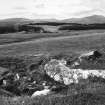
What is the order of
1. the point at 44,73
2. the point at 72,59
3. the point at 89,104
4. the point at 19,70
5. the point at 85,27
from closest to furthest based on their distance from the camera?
the point at 89,104, the point at 44,73, the point at 19,70, the point at 72,59, the point at 85,27

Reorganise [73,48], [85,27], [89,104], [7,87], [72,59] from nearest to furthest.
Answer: [89,104] → [7,87] → [72,59] → [73,48] → [85,27]

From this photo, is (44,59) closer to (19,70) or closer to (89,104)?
(19,70)

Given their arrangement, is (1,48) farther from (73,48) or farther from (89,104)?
(89,104)

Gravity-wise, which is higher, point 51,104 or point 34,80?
point 51,104

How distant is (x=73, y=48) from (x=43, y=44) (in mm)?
4459

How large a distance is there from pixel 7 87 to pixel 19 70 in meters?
3.71

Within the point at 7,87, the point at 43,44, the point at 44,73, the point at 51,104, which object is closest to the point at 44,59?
the point at 44,73

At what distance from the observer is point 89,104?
30.0 feet

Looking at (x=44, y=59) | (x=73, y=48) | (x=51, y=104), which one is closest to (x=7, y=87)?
(x=44, y=59)

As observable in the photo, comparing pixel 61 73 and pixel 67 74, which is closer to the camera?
pixel 67 74

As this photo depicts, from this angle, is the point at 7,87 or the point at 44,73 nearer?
the point at 7,87

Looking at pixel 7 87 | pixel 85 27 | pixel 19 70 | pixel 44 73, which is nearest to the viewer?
pixel 7 87

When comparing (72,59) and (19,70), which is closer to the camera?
(19,70)

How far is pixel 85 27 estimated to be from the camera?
178 feet
